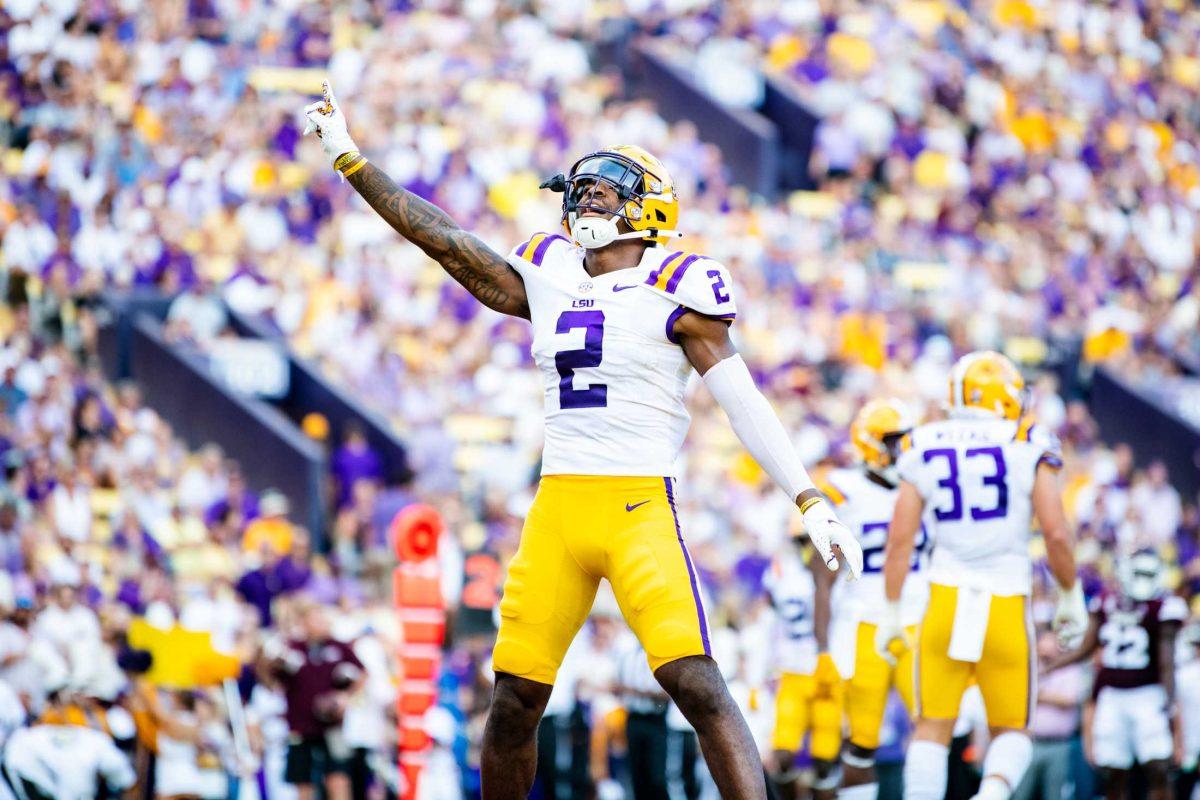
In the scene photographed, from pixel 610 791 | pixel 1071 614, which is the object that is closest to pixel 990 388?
pixel 1071 614

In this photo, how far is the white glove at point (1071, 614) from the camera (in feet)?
25.8

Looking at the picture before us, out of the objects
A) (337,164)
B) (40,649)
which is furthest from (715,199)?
(337,164)

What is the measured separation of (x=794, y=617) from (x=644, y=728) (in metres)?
2.27

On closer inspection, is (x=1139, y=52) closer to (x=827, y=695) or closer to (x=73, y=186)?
(x=73, y=186)

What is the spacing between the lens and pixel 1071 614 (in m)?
7.88

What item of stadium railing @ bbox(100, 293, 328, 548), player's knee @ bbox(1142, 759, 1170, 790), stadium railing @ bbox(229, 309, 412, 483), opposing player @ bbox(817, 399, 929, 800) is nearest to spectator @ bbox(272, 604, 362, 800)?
opposing player @ bbox(817, 399, 929, 800)

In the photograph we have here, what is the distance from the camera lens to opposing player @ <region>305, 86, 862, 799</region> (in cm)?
583

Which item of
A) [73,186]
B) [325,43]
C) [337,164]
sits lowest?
[337,164]

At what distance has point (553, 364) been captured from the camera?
19.9 ft

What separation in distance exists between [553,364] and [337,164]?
101 centimetres

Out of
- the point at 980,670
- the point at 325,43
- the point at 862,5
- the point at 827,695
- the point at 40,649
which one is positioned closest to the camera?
the point at 980,670

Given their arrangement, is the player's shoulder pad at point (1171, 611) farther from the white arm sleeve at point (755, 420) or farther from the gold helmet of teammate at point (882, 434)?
the white arm sleeve at point (755, 420)

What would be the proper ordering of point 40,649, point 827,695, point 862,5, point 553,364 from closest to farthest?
1. point 553,364
2. point 827,695
3. point 40,649
4. point 862,5

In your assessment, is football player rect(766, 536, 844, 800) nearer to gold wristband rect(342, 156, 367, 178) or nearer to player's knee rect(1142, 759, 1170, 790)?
player's knee rect(1142, 759, 1170, 790)
